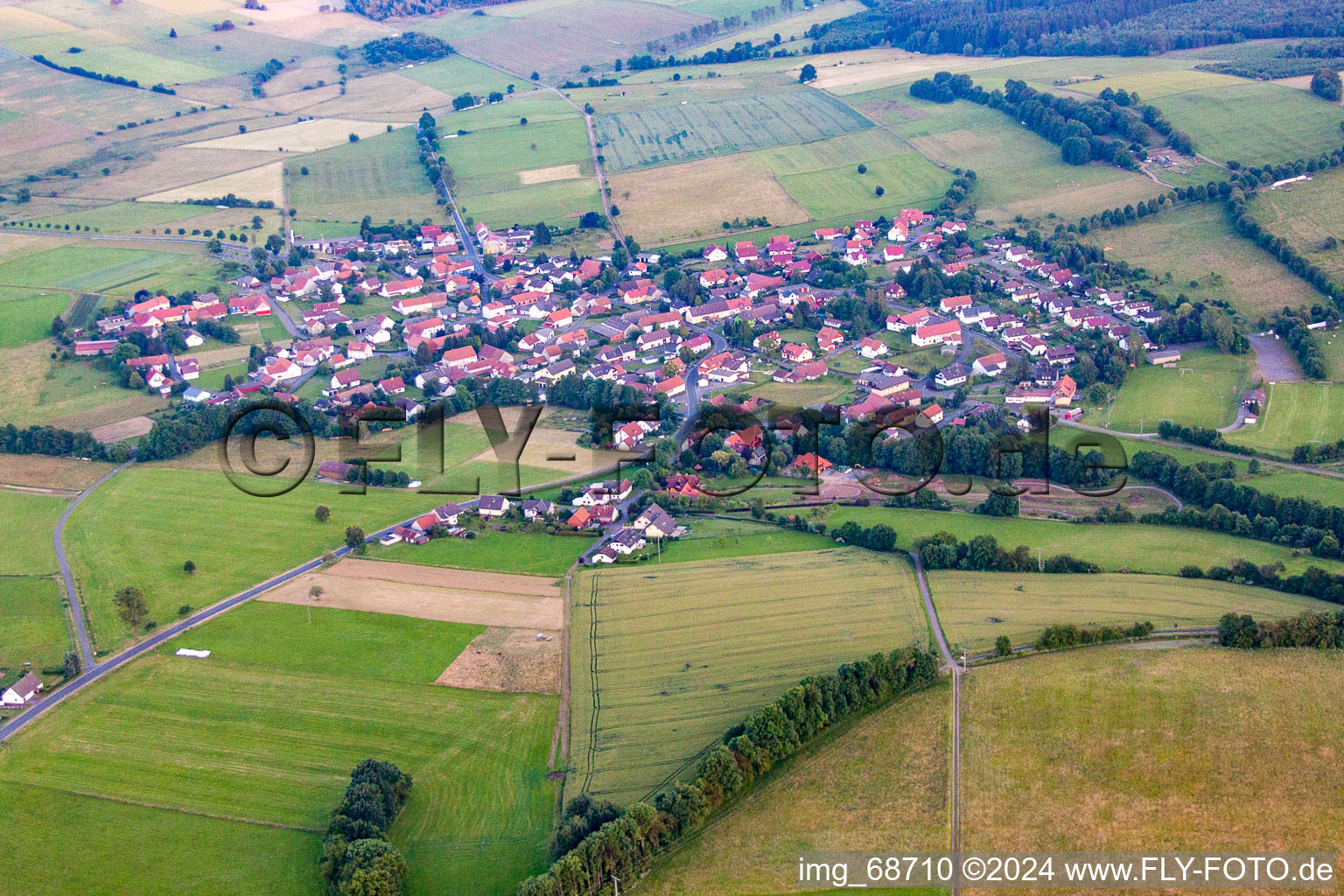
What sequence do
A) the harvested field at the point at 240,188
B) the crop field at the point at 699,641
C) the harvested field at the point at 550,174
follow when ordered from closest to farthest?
1. the crop field at the point at 699,641
2. the harvested field at the point at 240,188
3. the harvested field at the point at 550,174

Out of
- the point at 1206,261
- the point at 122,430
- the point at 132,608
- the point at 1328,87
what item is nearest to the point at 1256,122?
the point at 1328,87

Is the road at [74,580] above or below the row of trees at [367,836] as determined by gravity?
above

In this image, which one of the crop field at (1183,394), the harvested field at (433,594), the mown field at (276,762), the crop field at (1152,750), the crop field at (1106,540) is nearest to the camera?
the crop field at (1152,750)

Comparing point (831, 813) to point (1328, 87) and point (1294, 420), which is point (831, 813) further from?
point (1328, 87)

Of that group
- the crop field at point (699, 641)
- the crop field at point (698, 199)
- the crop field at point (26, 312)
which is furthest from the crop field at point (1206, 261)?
the crop field at point (26, 312)

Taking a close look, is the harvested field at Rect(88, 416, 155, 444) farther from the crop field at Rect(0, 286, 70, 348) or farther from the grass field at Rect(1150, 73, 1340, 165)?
the grass field at Rect(1150, 73, 1340, 165)

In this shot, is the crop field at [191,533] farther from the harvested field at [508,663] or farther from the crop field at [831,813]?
the crop field at [831,813]

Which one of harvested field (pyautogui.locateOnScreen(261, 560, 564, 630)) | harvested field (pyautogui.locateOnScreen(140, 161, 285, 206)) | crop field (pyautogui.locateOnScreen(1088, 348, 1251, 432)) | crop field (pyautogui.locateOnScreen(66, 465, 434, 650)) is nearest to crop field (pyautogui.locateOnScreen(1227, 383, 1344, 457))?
crop field (pyautogui.locateOnScreen(1088, 348, 1251, 432))

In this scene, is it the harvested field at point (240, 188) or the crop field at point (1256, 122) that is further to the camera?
the harvested field at point (240, 188)
